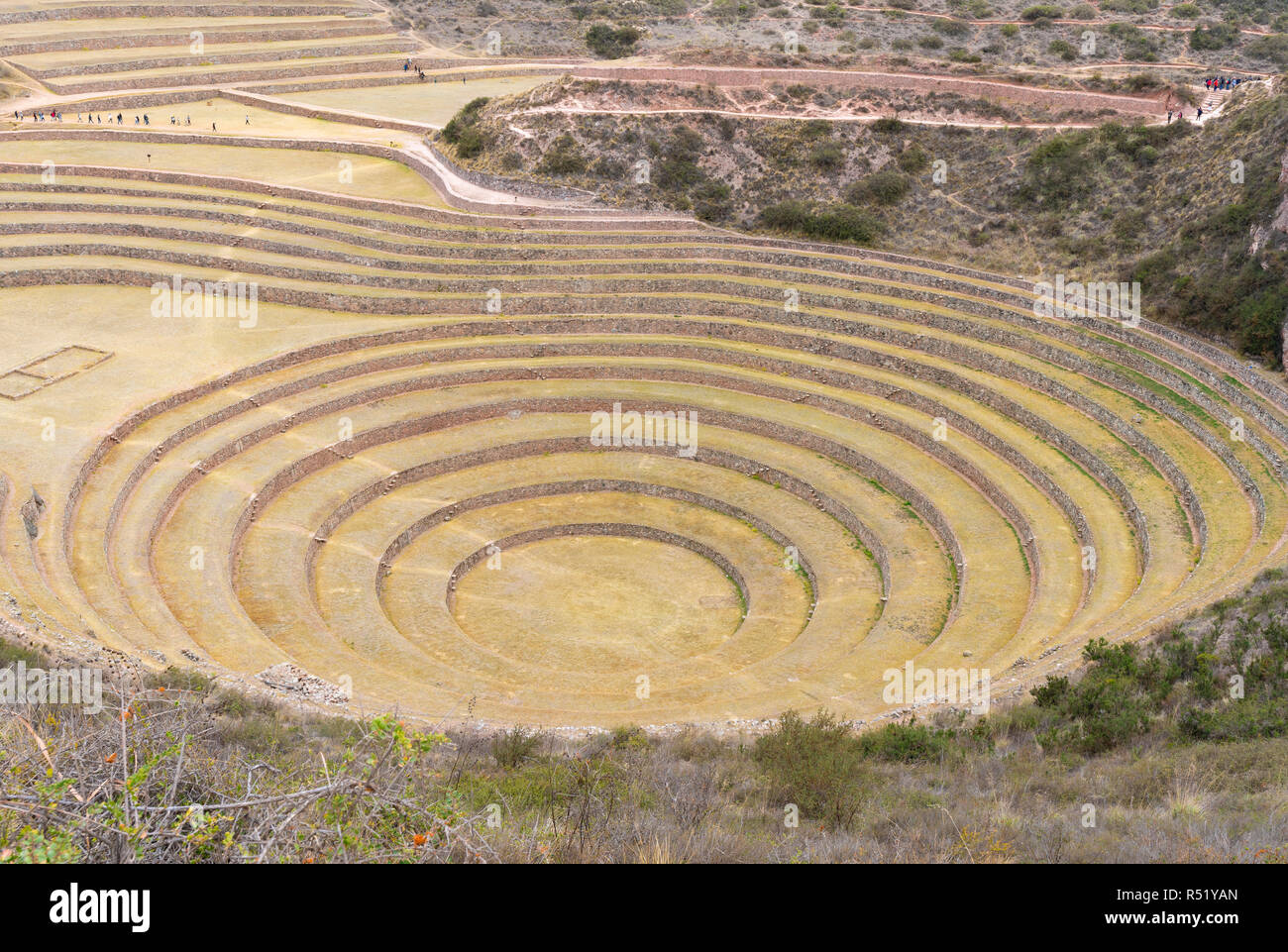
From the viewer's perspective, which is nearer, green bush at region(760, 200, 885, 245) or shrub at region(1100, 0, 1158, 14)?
green bush at region(760, 200, 885, 245)

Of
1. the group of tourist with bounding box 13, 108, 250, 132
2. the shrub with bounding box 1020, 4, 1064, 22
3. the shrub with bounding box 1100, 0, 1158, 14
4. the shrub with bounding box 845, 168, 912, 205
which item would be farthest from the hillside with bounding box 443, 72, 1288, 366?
the shrub with bounding box 1100, 0, 1158, 14

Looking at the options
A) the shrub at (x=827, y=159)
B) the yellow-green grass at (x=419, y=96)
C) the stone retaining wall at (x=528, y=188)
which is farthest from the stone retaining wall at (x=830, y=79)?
the yellow-green grass at (x=419, y=96)

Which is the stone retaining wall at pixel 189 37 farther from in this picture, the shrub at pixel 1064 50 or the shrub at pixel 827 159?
the shrub at pixel 1064 50

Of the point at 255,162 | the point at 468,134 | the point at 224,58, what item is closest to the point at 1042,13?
the point at 468,134

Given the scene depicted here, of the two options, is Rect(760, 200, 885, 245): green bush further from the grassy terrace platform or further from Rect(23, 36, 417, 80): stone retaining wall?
Rect(23, 36, 417, 80): stone retaining wall

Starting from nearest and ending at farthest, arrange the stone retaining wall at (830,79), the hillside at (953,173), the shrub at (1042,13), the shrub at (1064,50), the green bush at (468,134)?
Answer: the hillside at (953,173) → the stone retaining wall at (830,79) → the green bush at (468,134) → the shrub at (1064,50) → the shrub at (1042,13)

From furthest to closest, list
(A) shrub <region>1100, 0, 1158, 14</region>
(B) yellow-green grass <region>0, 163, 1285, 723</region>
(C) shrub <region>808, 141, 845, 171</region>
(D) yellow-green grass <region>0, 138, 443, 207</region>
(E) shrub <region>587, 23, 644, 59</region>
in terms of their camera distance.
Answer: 1. (E) shrub <region>587, 23, 644, 59</region>
2. (A) shrub <region>1100, 0, 1158, 14</region>
3. (D) yellow-green grass <region>0, 138, 443, 207</region>
4. (C) shrub <region>808, 141, 845, 171</region>
5. (B) yellow-green grass <region>0, 163, 1285, 723</region>

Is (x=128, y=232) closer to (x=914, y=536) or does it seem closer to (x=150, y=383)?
(x=150, y=383)

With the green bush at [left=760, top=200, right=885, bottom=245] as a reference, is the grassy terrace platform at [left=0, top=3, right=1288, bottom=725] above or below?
below

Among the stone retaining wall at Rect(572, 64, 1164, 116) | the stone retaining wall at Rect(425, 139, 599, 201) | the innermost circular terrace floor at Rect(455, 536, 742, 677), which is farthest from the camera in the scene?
the stone retaining wall at Rect(572, 64, 1164, 116)
